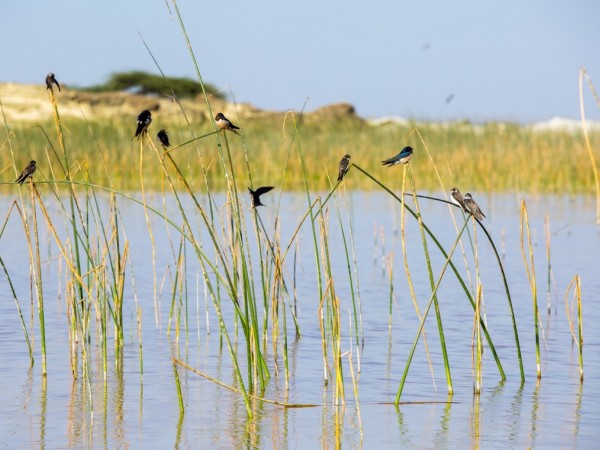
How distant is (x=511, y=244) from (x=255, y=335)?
7.98 m

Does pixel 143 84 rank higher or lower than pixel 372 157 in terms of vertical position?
higher

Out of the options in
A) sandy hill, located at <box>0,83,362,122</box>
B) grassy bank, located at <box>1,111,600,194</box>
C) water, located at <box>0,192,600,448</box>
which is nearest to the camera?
water, located at <box>0,192,600,448</box>

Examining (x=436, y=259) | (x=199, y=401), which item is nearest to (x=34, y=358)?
(x=199, y=401)

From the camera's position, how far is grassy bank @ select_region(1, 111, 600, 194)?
18.3 meters

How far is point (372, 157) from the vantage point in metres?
19.7

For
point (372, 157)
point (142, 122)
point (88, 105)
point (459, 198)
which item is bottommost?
point (459, 198)

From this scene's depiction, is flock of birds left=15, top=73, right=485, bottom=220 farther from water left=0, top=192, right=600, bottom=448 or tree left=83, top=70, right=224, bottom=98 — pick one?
tree left=83, top=70, right=224, bottom=98

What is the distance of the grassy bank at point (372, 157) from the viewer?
18312mm

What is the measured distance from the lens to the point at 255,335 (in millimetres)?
4691

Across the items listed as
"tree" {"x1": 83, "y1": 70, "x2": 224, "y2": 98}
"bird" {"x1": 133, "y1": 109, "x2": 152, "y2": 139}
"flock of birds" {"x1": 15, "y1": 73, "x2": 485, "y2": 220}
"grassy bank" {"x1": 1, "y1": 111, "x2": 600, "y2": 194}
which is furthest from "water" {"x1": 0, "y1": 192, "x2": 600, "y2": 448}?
"tree" {"x1": 83, "y1": 70, "x2": 224, "y2": 98}

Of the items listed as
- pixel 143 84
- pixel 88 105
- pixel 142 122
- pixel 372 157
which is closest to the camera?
pixel 142 122

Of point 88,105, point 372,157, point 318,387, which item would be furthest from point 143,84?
point 318,387

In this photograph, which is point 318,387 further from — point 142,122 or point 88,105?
point 88,105

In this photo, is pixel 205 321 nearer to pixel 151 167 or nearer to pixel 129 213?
pixel 129 213
